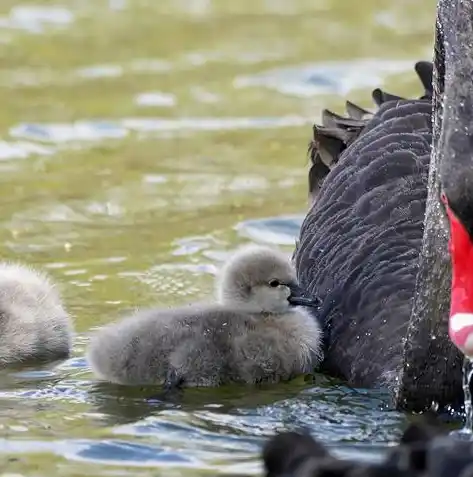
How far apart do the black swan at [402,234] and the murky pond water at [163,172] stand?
0.52ft

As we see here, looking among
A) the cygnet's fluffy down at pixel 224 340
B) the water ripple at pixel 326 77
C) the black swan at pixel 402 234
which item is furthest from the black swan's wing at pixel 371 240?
the water ripple at pixel 326 77

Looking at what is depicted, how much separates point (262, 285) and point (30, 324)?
0.81 m

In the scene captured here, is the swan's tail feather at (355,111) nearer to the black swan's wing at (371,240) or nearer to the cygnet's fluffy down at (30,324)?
the black swan's wing at (371,240)

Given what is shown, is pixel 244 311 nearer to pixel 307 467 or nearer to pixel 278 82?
pixel 307 467

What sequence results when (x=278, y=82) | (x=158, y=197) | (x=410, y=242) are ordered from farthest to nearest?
(x=278, y=82) < (x=158, y=197) < (x=410, y=242)

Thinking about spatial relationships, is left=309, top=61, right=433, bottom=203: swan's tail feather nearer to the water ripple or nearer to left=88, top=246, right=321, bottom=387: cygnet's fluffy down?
left=88, top=246, right=321, bottom=387: cygnet's fluffy down

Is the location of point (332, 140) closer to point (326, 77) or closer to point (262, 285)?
point (262, 285)

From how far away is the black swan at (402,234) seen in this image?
4480 mm

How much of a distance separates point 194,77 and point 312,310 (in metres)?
4.82

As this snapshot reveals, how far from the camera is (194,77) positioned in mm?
10609

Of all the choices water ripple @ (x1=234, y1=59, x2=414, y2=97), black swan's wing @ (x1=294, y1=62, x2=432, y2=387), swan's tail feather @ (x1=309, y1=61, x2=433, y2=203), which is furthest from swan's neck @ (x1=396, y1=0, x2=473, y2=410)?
water ripple @ (x1=234, y1=59, x2=414, y2=97)

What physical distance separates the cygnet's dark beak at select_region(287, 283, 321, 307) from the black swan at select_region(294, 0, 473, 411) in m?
0.09

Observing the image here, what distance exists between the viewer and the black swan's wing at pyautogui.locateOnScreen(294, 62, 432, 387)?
561 centimetres

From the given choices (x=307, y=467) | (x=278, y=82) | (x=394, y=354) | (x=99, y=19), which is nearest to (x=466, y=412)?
(x=394, y=354)
